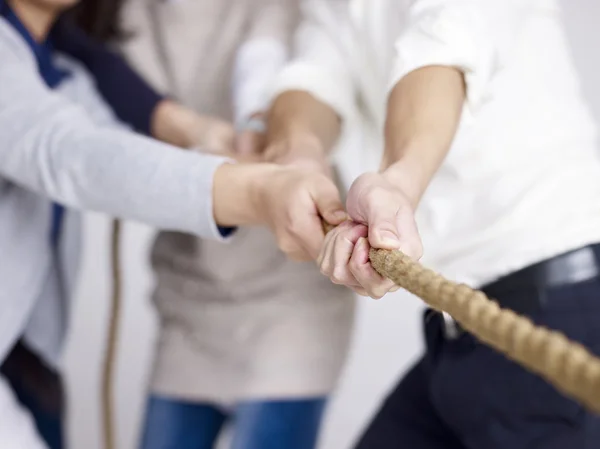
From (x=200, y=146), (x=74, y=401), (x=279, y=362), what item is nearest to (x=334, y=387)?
(x=279, y=362)

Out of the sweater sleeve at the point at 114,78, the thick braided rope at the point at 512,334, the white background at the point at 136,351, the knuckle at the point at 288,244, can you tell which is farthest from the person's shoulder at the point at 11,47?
the white background at the point at 136,351

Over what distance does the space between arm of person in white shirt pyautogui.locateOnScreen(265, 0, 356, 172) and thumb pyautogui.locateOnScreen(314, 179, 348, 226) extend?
12cm

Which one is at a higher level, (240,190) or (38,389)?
(240,190)

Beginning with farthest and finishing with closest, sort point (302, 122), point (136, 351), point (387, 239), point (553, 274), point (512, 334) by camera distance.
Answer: point (136, 351) → point (302, 122) → point (553, 274) → point (387, 239) → point (512, 334)

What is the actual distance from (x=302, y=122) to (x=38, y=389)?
1.50ft

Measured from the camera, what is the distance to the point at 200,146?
2.29 ft

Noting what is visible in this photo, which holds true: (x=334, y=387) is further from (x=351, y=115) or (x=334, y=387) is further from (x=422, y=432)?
(x=351, y=115)

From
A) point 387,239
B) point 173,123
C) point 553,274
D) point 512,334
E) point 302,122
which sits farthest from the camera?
point 173,123

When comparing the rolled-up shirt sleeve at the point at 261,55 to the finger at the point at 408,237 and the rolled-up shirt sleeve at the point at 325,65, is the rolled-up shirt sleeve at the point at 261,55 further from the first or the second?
the finger at the point at 408,237

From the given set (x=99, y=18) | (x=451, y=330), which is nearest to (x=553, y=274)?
(x=451, y=330)

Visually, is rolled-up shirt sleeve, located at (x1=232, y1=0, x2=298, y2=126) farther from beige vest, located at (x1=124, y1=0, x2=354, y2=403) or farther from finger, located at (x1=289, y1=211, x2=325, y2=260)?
finger, located at (x1=289, y1=211, x2=325, y2=260)

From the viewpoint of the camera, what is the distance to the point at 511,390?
50 centimetres

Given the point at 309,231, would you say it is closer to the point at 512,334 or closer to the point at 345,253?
the point at 345,253

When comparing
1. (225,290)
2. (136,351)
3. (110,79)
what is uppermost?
(110,79)
